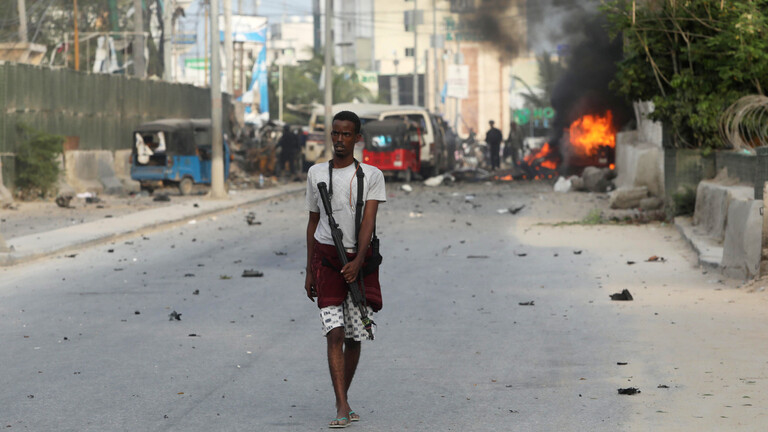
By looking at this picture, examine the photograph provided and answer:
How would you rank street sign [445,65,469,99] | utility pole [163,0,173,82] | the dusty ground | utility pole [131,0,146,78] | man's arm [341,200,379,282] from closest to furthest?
man's arm [341,200,379,282], the dusty ground, utility pole [131,0,146,78], utility pole [163,0,173,82], street sign [445,65,469,99]

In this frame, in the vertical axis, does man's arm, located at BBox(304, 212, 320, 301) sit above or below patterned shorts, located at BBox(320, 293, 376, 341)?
above

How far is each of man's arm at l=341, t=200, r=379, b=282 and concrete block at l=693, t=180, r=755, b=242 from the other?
918 cm

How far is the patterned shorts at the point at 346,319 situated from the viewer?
243 inches

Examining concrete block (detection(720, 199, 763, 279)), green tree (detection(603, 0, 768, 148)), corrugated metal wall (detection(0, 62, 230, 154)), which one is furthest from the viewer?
corrugated metal wall (detection(0, 62, 230, 154))

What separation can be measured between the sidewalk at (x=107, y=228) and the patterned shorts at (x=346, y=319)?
9704mm

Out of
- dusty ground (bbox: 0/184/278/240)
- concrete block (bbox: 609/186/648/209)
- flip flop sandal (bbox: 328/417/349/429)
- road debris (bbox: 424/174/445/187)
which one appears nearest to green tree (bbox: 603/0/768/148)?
concrete block (bbox: 609/186/648/209)

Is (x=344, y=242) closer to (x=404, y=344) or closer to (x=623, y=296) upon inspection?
(x=404, y=344)

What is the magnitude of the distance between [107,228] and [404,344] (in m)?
11.6

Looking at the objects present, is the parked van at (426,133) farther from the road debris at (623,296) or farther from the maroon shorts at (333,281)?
the maroon shorts at (333,281)

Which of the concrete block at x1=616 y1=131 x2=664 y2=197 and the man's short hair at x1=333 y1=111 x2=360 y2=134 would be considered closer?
the man's short hair at x1=333 y1=111 x2=360 y2=134

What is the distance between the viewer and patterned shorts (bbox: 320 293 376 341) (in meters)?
6.17

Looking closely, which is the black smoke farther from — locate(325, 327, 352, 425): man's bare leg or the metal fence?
locate(325, 327, 352, 425): man's bare leg

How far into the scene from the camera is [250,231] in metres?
20.3

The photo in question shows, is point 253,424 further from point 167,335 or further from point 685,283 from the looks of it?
point 685,283
